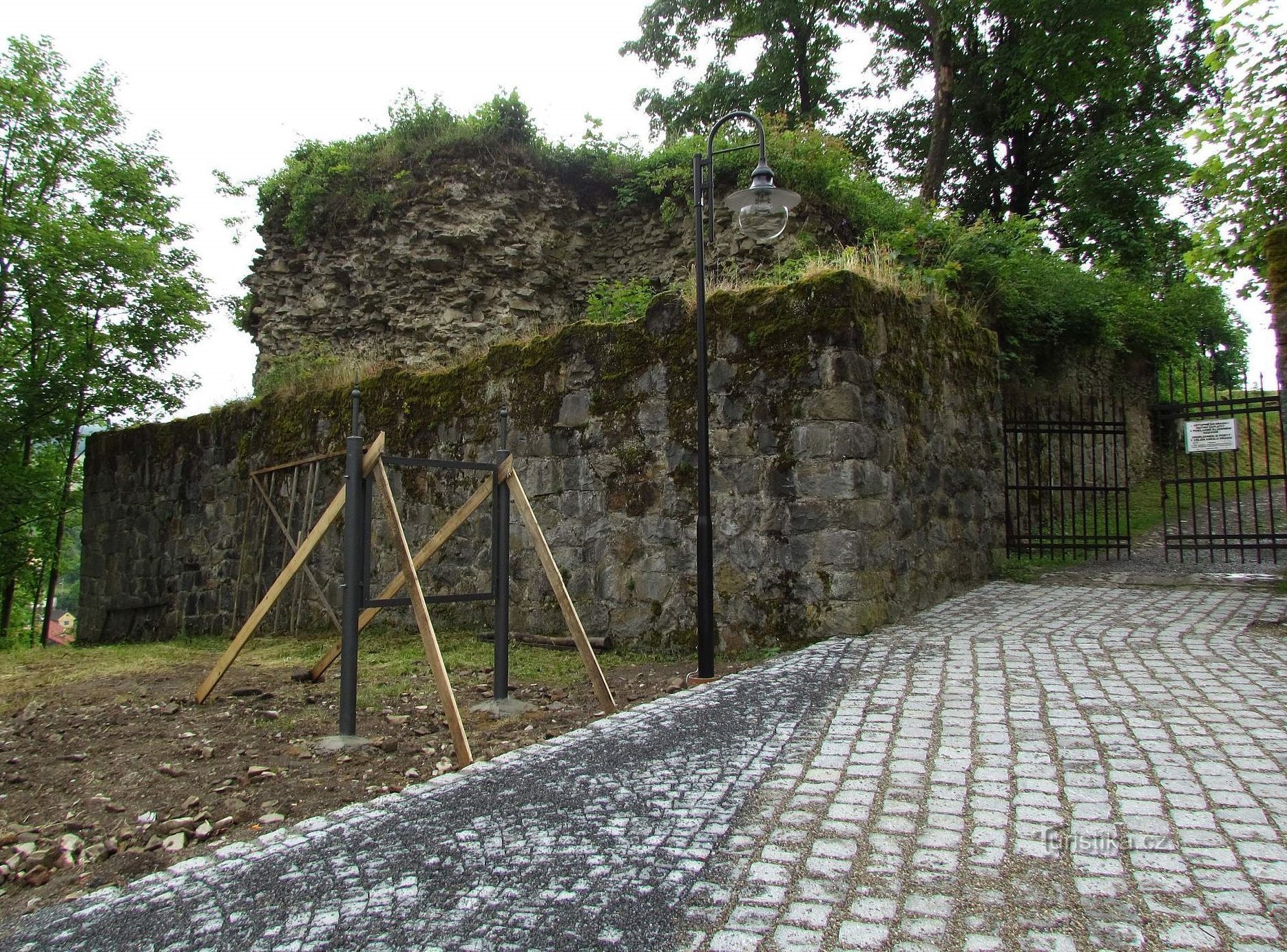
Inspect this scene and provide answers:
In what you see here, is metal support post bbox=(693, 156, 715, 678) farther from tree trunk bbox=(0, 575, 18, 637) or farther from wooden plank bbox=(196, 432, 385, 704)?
tree trunk bbox=(0, 575, 18, 637)

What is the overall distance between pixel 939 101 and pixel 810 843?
17254 millimetres

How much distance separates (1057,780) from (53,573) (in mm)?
22913

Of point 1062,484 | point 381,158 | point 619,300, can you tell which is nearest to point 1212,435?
point 1062,484

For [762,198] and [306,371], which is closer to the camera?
[762,198]

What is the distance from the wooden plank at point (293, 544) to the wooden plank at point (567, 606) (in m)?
4.19

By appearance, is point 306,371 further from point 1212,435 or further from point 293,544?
point 1212,435

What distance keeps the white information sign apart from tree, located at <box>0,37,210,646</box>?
57.5ft

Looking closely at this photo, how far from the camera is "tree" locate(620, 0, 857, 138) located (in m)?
19.2

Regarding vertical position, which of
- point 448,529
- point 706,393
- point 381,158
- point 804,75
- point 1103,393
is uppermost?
point 804,75

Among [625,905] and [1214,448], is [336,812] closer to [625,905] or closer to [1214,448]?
[625,905]

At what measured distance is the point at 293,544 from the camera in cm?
983

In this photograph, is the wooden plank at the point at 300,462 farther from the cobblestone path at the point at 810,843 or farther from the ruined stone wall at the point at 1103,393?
the ruined stone wall at the point at 1103,393

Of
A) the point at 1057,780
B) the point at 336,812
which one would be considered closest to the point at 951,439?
the point at 1057,780

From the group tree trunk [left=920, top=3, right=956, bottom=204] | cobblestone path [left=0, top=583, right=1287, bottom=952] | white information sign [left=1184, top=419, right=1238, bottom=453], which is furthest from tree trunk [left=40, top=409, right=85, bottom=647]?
white information sign [left=1184, top=419, right=1238, bottom=453]
